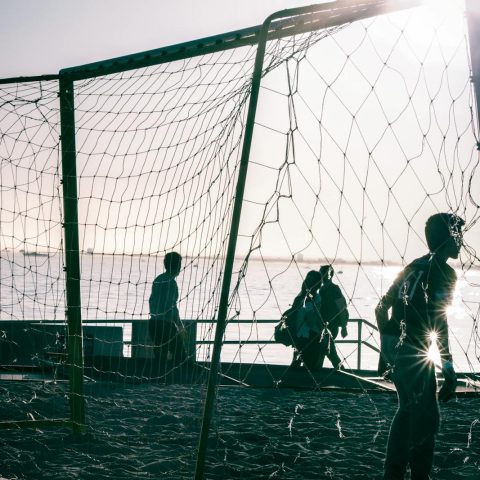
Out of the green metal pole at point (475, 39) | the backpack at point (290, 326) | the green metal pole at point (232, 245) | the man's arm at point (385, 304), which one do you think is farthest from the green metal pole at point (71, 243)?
the backpack at point (290, 326)

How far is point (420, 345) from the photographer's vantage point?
12.1 ft

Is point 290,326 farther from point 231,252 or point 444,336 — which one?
point 231,252

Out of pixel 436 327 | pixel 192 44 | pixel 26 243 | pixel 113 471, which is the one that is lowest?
pixel 113 471

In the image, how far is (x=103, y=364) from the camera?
9453 millimetres

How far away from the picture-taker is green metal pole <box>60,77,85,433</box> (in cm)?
552

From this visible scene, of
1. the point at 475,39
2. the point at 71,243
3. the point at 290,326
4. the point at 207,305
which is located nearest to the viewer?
the point at 475,39

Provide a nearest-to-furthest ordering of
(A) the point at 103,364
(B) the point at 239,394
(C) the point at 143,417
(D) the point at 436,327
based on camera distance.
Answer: (D) the point at 436,327
(C) the point at 143,417
(B) the point at 239,394
(A) the point at 103,364

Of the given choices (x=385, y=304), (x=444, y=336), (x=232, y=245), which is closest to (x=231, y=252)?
(x=232, y=245)

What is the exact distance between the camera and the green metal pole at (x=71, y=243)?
552 cm

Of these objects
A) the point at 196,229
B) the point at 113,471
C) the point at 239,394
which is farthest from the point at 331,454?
the point at 239,394

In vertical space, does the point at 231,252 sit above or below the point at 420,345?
above

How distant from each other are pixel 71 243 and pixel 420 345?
10.7ft

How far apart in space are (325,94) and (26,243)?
3.27 m

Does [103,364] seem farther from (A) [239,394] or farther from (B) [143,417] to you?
(B) [143,417]
